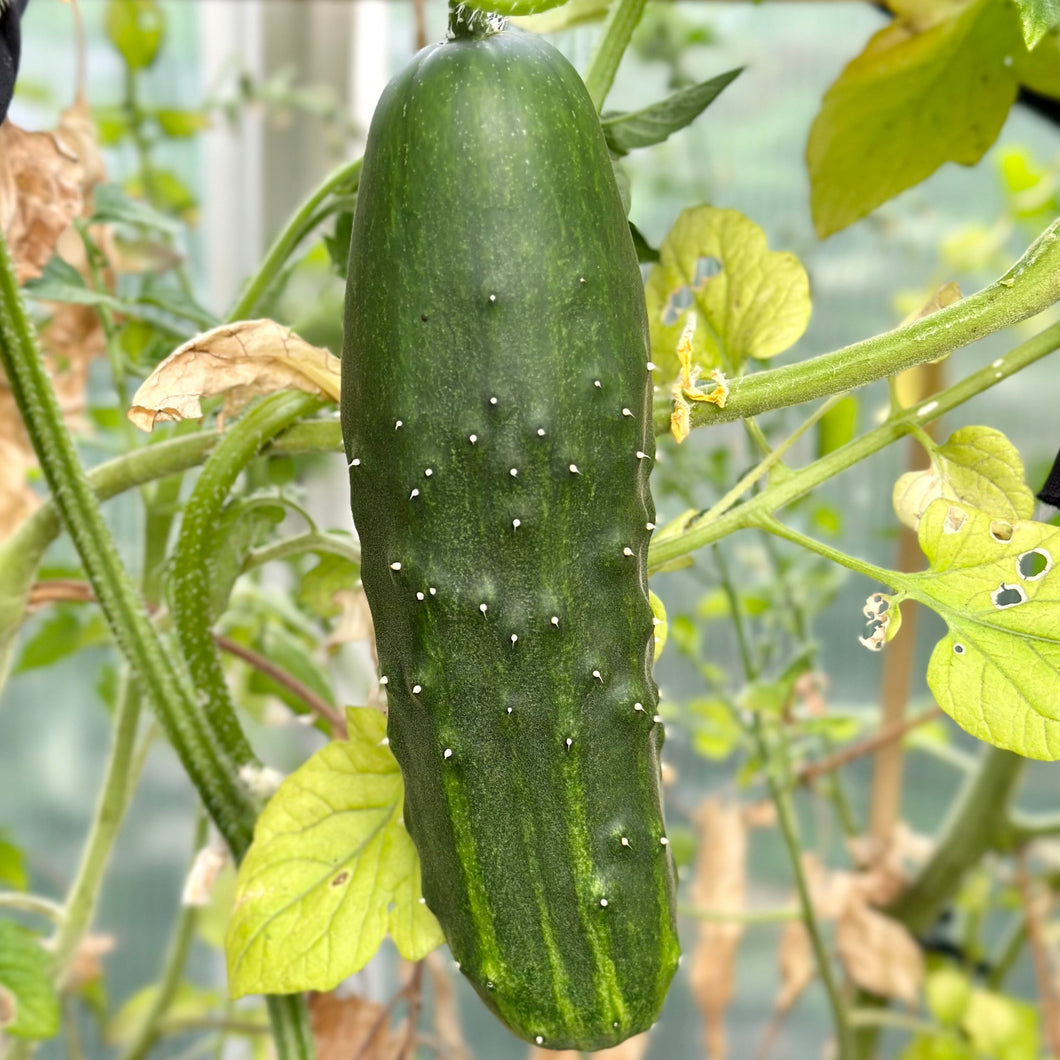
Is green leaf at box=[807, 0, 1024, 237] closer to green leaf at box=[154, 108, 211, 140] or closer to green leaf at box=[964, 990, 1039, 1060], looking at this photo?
green leaf at box=[154, 108, 211, 140]

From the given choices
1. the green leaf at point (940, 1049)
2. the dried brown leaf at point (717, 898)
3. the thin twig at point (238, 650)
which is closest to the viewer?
the thin twig at point (238, 650)

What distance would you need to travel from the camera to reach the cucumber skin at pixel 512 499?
0.28 m

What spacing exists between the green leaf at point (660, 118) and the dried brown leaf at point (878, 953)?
0.62 meters

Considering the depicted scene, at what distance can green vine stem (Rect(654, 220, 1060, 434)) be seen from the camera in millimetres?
308

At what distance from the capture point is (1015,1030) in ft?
2.96

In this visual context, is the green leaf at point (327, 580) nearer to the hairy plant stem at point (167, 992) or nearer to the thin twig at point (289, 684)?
the thin twig at point (289, 684)

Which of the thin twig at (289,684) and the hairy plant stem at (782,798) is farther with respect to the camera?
the hairy plant stem at (782,798)

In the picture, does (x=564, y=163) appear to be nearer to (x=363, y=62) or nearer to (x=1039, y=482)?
(x=1039, y=482)

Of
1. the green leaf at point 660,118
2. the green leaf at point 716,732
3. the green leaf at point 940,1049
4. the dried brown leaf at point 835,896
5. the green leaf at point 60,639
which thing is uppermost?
the green leaf at point 660,118

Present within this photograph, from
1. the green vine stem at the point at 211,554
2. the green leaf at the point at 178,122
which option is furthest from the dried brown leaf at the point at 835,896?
the green leaf at the point at 178,122

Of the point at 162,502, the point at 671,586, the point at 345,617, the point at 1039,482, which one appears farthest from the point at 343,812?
the point at 671,586

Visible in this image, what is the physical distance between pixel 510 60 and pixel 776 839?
137 centimetres

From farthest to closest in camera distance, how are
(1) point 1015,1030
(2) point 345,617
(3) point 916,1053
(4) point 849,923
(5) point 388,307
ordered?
(3) point 916,1053
(1) point 1015,1030
(4) point 849,923
(2) point 345,617
(5) point 388,307

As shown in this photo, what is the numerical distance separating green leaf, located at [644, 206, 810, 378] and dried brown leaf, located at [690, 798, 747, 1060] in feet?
1.78
